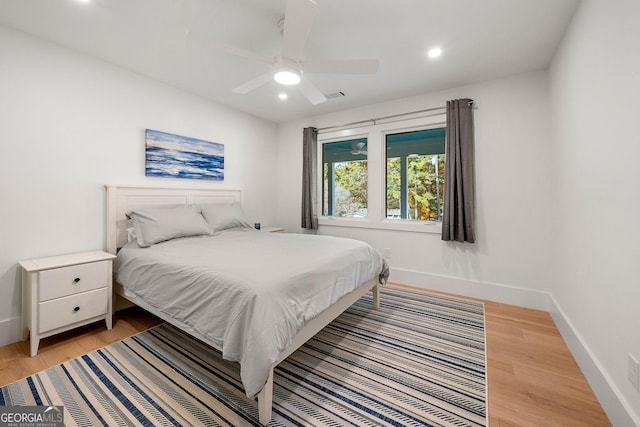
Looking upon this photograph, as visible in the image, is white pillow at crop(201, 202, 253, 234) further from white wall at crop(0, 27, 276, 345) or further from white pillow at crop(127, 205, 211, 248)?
white wall at crop(0, 27, 276, 345)

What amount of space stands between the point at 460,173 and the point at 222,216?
2915 millimetres

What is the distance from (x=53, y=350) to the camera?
2.07 metres

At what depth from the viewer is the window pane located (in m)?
4.19

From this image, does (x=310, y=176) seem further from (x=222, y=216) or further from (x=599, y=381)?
(x=599, y=381)

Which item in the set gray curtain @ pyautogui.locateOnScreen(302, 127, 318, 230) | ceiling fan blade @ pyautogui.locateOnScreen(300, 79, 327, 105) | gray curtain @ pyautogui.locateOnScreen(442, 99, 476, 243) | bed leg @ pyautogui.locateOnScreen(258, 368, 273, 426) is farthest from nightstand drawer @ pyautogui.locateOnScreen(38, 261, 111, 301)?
gray curtain @ pyautogui.locateOnScreen(442, 99, 476, 243)

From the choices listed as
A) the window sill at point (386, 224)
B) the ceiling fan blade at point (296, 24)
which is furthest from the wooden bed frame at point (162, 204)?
the ceiling fan blade at point (296, 24)

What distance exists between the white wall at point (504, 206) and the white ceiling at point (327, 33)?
0.28 meters

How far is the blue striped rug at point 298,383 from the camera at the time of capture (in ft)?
4.77

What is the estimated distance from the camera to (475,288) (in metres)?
3.21

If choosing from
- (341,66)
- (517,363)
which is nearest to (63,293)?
(341,66)

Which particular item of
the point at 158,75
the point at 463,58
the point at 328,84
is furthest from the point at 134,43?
the point at 463,58

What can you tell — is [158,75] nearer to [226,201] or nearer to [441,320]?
[226,201]

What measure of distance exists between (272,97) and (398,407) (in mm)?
3543

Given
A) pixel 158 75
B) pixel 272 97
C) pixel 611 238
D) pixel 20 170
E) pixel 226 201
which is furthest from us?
pixel 226 201
